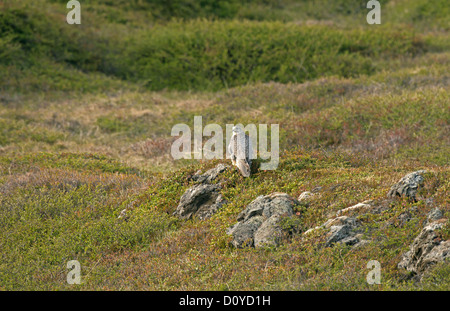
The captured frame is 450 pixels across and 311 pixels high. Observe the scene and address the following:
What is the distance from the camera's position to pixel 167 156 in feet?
51.8

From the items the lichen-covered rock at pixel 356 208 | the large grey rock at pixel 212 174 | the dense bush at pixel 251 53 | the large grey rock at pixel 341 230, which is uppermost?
the dense bush at pixel 251 53

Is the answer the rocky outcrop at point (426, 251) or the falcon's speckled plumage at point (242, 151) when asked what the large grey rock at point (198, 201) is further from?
the rocky outcrop at point (426, 251)

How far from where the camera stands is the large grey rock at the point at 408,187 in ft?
27.1

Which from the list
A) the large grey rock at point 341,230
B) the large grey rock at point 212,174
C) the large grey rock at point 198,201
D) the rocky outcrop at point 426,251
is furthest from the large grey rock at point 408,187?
the large grey rock at point 212,174

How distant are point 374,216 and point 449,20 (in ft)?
92.4

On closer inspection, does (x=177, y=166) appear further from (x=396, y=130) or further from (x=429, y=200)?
(x=429, y=200)

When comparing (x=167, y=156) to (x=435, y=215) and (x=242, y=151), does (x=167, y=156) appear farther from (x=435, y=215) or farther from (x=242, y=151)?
(x=435, y=215)

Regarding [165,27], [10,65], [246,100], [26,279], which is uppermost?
[165,27]

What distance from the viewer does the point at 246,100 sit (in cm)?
2064

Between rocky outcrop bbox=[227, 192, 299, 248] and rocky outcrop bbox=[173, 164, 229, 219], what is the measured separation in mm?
1019

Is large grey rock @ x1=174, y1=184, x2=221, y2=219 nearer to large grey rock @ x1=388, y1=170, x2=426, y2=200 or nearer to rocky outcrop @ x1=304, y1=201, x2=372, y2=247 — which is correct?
rocky outcrop @ x1=304, y1=201, x2=372, y2=247

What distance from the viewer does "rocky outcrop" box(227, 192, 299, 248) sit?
8.20 meters

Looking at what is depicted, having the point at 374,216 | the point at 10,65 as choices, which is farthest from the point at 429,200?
the point at 10,65

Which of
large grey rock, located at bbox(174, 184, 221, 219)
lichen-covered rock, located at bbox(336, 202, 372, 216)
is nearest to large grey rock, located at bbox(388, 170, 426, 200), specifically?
lichen-covered rock, located at bbox(336, 202, 372, 216)
